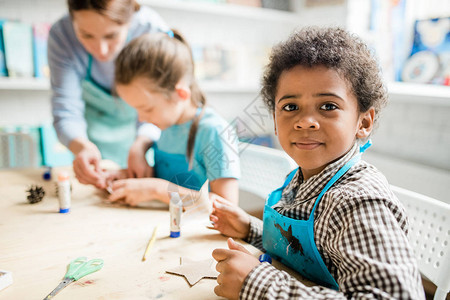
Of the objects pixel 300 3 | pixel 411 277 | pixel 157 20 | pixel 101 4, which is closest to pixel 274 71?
pixel 411 277

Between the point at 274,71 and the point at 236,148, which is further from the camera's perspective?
the point at 236,148

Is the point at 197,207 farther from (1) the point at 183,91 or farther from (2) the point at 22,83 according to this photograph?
(2) the point at 22,83

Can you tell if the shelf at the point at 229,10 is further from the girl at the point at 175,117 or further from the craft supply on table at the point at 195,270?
the craft supply on table at the point at 195,270

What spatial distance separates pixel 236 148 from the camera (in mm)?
1192

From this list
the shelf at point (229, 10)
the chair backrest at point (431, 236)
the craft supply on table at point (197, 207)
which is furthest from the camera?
the shelf at point (229, 10)

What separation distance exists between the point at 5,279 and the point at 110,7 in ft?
3.09

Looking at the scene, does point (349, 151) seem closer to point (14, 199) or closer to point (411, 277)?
point (411, 277)

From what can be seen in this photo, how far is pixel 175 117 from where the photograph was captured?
4.15ft

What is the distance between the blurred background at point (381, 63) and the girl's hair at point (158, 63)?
0.61 m

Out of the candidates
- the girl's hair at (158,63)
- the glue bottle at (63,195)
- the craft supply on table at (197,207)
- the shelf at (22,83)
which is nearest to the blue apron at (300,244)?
the craft supply on table at (197,207)

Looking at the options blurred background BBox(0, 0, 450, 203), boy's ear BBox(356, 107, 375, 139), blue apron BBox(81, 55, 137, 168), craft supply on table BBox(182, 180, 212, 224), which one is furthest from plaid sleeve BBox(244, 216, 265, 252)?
blue apron BBox(81, 55, 137, 168)

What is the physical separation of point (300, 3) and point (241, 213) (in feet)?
7.59

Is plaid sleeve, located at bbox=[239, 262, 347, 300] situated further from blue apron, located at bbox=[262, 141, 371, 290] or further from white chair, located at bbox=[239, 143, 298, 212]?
white chair, located at bbox=[239, 143, 298, 212]

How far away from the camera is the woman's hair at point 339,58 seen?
77 centimetres
